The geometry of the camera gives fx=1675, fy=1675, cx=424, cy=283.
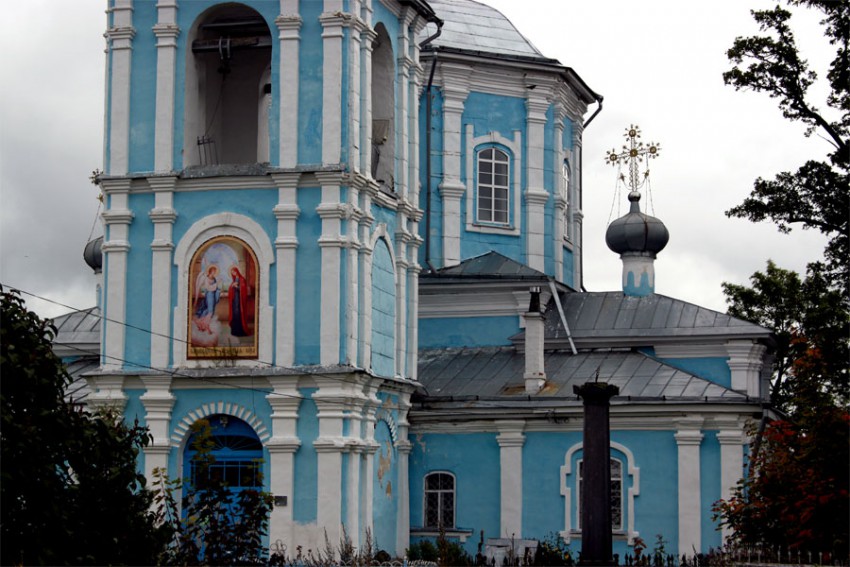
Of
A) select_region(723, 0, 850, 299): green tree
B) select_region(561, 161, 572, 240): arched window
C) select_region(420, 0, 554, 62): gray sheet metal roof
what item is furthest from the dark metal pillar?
select_region(420, 0, 554, 62): gray sheet metal roof

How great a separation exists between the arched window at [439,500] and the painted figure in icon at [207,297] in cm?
434

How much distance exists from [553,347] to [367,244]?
193 inches

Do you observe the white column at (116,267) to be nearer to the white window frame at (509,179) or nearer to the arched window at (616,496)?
the arched window at (616,496)

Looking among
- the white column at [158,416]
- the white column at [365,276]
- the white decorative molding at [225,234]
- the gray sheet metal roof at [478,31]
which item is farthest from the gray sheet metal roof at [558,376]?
the gray sheet metal roof at [478,31]

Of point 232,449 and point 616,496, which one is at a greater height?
point 232,449

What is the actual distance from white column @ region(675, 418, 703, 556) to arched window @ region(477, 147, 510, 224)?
594cm

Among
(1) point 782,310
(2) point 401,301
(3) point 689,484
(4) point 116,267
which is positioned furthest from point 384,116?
(1) point 782,310

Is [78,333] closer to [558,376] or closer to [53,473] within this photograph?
[558,376]

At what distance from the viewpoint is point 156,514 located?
15.3m

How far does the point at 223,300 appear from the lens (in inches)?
878

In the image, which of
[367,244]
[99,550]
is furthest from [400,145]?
[99,550]

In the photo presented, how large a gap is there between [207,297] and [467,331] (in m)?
5.67

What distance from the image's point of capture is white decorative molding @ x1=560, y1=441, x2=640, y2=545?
923 inches

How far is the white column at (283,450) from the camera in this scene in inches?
845
